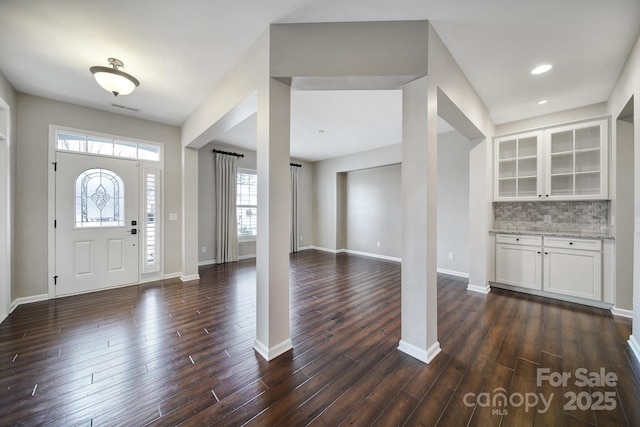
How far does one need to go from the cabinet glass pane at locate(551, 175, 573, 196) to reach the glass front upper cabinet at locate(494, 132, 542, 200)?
19 cm

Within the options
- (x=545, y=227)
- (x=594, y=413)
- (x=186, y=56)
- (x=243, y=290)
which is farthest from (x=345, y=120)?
(x=594, y=413)

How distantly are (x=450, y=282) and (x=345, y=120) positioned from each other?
3.32 meters

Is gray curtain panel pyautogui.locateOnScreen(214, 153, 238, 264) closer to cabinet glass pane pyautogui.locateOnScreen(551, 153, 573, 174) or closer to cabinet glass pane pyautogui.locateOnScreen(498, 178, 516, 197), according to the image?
cabinet glass pane pyautogui.locateOnScreen(498, 178, 516, 197)

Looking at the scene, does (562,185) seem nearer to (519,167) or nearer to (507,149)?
(519,167)

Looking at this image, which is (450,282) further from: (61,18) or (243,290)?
(61,18)

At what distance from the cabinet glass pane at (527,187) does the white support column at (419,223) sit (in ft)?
9.13

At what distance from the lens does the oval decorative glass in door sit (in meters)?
3.47

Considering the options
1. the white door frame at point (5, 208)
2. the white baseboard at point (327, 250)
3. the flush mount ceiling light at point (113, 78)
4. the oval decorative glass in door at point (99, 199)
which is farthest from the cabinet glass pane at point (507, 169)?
the white door frame at point (5, 208)

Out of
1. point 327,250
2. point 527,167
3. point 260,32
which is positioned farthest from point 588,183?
point 327,250

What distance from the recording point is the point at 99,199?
11.9ft

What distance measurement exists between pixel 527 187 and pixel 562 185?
39 centimetres

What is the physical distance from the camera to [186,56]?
2.44m

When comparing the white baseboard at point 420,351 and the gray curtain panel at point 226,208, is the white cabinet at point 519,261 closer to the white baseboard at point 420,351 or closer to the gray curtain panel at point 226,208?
the white baseboard at point 420,351

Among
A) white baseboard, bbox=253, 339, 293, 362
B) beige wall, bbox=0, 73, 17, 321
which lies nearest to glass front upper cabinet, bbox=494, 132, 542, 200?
white baseboard, bbox=253, 339, 293, 362
